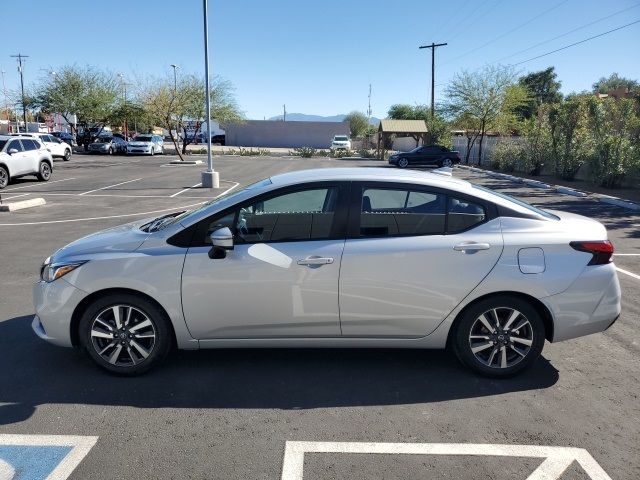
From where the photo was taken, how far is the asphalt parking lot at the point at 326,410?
300 centimetres

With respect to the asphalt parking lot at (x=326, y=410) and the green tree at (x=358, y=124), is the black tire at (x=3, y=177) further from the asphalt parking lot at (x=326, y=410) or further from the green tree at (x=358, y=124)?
the green tree at (x=358, y=124)

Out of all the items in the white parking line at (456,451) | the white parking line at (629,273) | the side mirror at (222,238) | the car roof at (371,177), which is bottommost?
the white parking line at (456,451)

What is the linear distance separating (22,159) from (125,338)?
17992 mm

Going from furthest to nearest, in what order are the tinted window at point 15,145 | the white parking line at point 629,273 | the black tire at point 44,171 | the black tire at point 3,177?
1. the black tire at point 44,171
2. the tinted window at point 15,145
3. the black tire at point 3,177
4. the white parking line at point 629,273

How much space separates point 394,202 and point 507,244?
0.91 meters

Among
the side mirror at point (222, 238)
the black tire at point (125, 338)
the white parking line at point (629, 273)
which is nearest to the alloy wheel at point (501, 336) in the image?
the side mirror at point (222, 238)

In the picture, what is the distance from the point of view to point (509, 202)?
416 centimetres

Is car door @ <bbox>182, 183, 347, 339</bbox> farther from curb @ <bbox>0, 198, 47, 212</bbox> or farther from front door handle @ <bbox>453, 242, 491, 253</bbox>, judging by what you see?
curb @ <bbox>0, 198, 47, 212</bbox>

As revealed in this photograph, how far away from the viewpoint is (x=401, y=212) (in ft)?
13.4

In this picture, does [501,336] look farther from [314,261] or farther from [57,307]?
[57,307]

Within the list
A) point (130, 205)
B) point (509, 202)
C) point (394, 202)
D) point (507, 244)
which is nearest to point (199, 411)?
point (394, 202)

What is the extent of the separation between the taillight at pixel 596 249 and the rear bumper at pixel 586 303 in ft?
0.15

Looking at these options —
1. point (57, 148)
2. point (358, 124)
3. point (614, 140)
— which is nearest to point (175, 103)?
point (57, 148)

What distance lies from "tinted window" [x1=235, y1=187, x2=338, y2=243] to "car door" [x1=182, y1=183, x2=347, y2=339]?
0.01 metres
